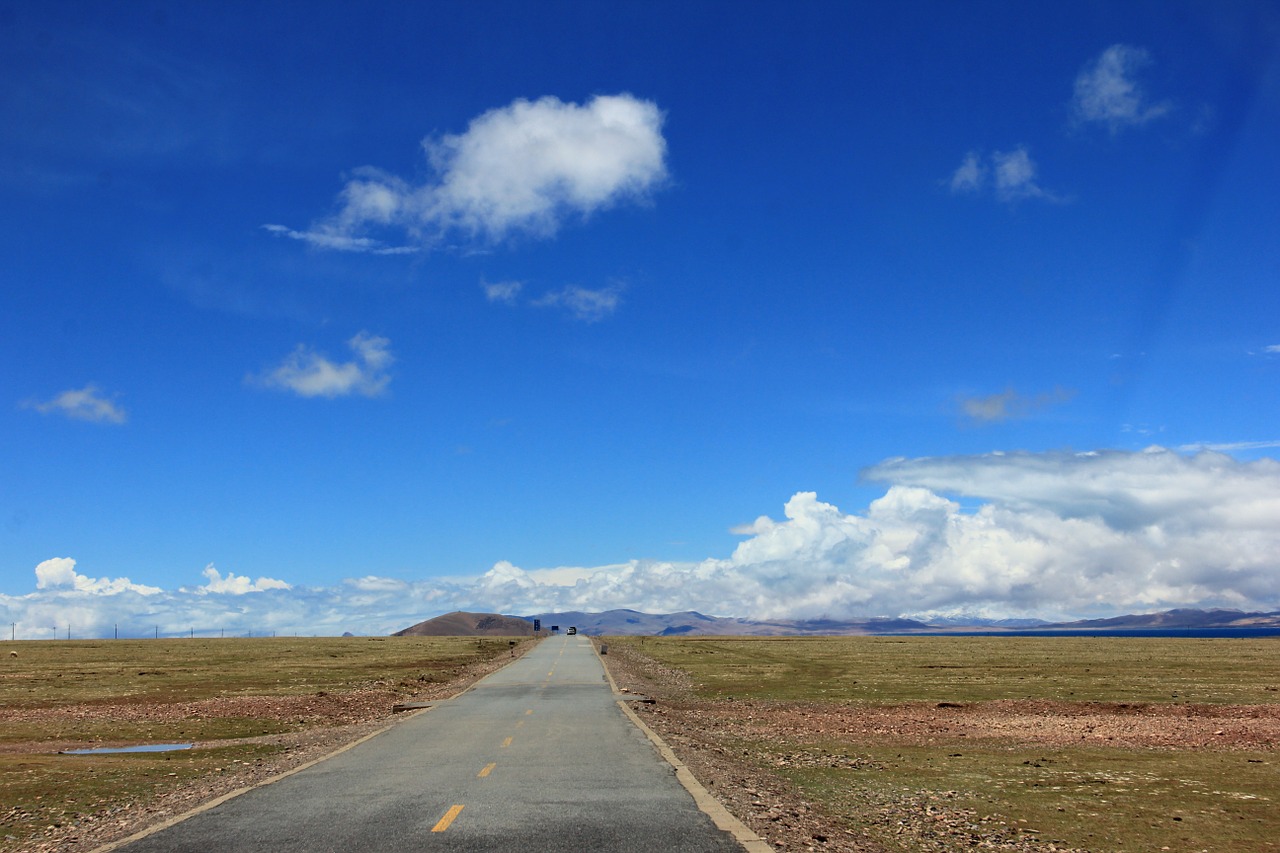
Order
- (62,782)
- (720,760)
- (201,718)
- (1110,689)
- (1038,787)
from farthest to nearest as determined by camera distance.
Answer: (1110,689) → (201,718) → (720,760) → (62,782) → (1038,787)

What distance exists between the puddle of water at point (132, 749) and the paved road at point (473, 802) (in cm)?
669

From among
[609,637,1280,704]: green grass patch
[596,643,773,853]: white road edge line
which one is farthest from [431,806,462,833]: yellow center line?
[609,637,1280,704]: green grass patch

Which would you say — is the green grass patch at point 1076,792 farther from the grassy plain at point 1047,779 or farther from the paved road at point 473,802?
the paved road at point 473,802

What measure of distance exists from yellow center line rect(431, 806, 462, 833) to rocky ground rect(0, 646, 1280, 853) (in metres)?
5.12

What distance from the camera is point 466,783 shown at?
1881 cm

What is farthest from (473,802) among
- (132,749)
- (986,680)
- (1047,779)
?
(986,680)

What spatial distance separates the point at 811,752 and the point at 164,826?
1709 cm

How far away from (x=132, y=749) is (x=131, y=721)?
913cm

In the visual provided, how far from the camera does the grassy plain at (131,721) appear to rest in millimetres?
19500

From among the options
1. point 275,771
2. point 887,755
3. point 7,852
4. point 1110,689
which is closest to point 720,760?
point 887,755

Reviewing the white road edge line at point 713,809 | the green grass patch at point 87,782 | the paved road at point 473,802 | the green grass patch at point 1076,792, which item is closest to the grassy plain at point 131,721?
the green grass patch at point 87,782

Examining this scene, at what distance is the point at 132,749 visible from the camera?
93.2 feet

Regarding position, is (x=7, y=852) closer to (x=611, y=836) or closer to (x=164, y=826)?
(x=164, y=826)

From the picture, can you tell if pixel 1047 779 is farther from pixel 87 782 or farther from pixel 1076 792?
pixel 87 782
